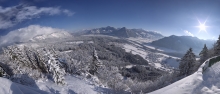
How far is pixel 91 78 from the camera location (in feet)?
153

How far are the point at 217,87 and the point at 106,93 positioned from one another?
32.2 meters

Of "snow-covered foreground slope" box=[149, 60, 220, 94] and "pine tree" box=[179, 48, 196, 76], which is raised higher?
"snow-covered foreground slope" box=[149, 60, 220, 94]

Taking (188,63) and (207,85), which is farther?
(188,63)

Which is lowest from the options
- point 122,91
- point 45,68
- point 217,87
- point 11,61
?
point 122,91

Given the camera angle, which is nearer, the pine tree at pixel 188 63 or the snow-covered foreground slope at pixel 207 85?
the snow-covered foreground slope at pixel 207 85

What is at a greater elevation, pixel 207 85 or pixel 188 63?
pixel 207 85

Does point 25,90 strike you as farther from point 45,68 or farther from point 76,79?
point 45,68

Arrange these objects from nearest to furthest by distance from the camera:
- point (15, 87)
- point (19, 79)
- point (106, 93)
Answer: point (15, 87) < point (19, 79) < point (106, 93)

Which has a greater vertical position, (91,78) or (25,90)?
(25,90)

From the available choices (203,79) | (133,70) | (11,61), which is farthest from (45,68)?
(133,70)

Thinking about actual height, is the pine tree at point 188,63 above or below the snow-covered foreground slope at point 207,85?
below

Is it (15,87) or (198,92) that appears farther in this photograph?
(15,87)

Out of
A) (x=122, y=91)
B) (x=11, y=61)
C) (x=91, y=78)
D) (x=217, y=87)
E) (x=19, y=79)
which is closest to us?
(x=217, y=87)

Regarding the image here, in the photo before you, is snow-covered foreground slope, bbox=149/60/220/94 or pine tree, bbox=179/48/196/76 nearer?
snow-covered foreground slope, bbox=149/60/220/94
